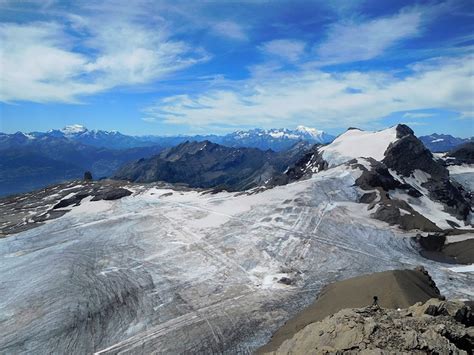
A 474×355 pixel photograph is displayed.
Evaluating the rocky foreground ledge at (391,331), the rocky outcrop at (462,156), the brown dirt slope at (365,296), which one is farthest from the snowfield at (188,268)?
the rocky outcrop at (462,156)

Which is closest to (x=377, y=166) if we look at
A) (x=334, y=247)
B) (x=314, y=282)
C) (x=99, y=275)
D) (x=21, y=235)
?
(x=334, y=247)

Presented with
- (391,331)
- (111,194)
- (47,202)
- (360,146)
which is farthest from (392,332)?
(360,146)

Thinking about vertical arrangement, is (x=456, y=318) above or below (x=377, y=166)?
below

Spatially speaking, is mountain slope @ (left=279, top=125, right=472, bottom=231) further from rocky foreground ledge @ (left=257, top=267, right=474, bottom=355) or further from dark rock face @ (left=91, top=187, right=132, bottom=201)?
dark rock face @ (left=91, top=187, right=132, bottom=201)

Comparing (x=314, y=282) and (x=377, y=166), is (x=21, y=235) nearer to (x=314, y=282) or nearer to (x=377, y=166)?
(x=314, y=282)

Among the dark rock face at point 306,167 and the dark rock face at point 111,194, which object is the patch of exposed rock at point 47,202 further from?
the dark rock face at point 306,167

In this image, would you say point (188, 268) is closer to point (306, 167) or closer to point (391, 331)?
point (391, 331)
